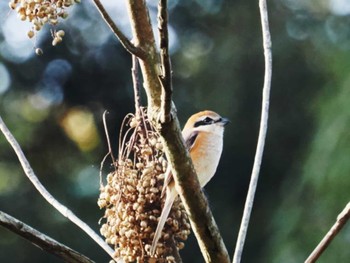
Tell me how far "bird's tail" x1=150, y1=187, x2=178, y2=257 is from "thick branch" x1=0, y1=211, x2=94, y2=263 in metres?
0.32

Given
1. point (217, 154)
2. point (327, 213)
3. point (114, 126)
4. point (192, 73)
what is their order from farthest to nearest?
point (192, 73)
point (114, 126)
point (327, 213)
point (217, 154)

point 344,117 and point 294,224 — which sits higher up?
point 344,117

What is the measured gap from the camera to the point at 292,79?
1133 centimetres

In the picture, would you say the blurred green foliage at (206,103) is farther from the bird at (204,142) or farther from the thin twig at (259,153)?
the thin twig at (259,153)

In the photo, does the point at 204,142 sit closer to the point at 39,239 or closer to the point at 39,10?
the point at 39,10

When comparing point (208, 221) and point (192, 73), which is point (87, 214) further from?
point (208, 221)

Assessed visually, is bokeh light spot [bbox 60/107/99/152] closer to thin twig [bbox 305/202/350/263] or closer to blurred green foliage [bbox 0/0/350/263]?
blurred green foliage [bbox 0/0/350/263]

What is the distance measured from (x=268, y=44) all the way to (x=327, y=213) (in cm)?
491

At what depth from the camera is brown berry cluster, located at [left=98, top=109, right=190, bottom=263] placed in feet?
11.2

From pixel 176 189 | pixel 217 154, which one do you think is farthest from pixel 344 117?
pixel 176 189

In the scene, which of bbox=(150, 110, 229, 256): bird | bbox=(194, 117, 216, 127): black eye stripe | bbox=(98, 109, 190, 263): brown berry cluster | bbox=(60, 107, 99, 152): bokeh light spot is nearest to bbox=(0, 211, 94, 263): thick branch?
bbox=(98, 109, 190, 263): brown berry cluster

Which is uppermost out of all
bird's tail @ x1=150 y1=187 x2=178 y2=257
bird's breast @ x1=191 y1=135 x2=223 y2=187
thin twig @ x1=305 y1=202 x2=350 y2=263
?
thin twig @ x1=305 y1=202 x2=350 y2=263

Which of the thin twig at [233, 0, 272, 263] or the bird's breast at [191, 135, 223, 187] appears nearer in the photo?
the thin twig at [233, 0, 272, 263]

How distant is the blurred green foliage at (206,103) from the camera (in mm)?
10172
